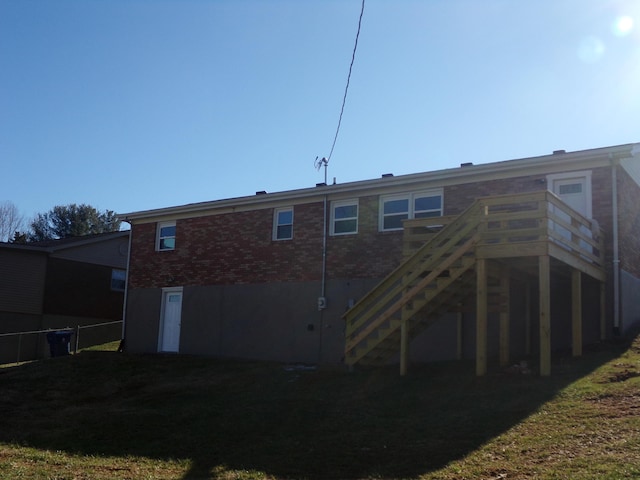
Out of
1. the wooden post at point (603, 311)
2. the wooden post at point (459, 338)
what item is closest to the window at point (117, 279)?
the wooden post at point (459, 338)

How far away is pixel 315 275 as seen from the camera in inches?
733

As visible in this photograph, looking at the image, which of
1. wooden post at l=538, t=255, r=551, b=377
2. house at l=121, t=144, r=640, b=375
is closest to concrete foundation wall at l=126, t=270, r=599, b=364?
house at l=121, t=144, r=640, b=375

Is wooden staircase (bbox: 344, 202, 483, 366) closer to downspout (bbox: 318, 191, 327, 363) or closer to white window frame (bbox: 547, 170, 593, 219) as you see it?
white window frame (bbox: 547, 170, 593, 219)

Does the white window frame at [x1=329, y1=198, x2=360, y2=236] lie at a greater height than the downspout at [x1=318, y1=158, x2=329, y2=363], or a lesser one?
greater

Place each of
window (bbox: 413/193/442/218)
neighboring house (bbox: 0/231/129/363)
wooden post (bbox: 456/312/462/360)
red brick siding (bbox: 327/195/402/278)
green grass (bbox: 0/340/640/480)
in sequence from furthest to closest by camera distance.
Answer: neighboring house (bbox: 0/231/129/363)
red brick siding (bbox: 327/195/402/278)
window (bbox: 413/193/442/218)
wooden post (bbox: 456/312/462/360)
green grass (bbox: 0/340/640/480)

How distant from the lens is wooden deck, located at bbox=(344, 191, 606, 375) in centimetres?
1209

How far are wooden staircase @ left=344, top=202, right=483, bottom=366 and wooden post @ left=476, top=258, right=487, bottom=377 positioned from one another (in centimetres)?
30

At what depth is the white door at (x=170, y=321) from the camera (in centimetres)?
2167

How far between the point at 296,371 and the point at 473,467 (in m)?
8.63

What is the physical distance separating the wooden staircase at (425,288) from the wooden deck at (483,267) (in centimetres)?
2

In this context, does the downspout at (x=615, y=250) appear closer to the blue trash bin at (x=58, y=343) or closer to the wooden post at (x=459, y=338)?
the wooden post at (x=459, y=338)

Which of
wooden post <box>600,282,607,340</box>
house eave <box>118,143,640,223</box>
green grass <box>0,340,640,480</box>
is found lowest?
green grass <box>0,340,640,480</box>

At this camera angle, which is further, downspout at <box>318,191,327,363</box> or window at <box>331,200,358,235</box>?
window at <box>331,200,358,235</box>

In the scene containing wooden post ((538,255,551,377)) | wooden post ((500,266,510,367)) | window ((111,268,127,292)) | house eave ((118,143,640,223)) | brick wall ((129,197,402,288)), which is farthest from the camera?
window ((111,268,127,292))
